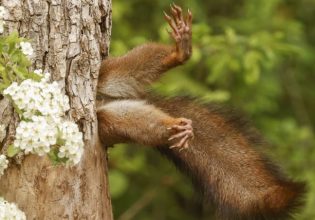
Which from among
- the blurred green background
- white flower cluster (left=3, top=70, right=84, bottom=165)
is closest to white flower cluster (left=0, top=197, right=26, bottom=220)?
white flower cluster (left=3, top=70, right=84, bottom=165)

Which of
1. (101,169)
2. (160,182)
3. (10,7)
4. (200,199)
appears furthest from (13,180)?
(160,182)

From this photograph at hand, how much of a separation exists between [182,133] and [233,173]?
453 mm

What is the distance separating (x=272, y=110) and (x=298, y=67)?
2.09 feet

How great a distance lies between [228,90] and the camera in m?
8.39

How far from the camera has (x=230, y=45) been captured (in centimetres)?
691

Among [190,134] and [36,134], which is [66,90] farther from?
[36,134]

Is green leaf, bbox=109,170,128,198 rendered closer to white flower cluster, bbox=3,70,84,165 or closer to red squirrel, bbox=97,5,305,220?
red squirrel, bbox=97,5,305,220

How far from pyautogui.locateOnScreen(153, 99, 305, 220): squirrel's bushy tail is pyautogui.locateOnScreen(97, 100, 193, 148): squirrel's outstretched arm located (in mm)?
188

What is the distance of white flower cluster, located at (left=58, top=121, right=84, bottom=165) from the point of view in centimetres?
335

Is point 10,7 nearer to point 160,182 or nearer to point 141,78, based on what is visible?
point 141,78

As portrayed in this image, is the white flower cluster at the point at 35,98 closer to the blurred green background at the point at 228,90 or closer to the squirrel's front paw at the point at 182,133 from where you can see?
the squirrel's front paw at the point at 182,133

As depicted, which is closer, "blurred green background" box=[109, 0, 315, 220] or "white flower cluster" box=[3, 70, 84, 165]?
"white flower cluster" box=[3, 70, 84, 165]

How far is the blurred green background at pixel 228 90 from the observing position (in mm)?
7879

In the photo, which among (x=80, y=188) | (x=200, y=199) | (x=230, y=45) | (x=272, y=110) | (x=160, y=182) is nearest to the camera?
(x=80, y=188)
